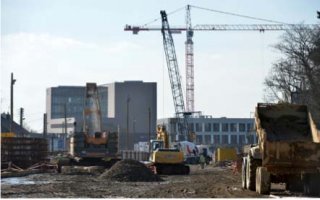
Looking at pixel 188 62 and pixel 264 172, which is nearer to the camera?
pixel 264 172

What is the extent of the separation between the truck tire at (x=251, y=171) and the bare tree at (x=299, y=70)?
4077 cm

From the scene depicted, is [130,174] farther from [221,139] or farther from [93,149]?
[221,139]

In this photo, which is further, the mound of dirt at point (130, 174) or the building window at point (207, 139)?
the building window at point (207, 139)

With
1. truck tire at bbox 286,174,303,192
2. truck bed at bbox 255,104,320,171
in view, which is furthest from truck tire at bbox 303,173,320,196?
truck tire at bbox 286,174,303,192

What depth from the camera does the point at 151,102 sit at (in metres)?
169

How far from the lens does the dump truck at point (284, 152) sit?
20.7 m

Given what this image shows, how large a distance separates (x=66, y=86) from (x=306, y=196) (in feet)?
556

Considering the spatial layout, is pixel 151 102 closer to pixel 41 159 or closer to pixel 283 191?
pixel 41 159

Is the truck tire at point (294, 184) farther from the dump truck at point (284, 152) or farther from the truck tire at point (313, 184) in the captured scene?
the truck tire at point (313, 184)

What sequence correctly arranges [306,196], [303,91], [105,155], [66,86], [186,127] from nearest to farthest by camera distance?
1. [306,196]
2. [105,155]
3. [303,91]
4. [186,127]
5. [66,86]

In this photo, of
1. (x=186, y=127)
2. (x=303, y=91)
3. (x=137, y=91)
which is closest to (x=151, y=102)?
(x=137, y=91)

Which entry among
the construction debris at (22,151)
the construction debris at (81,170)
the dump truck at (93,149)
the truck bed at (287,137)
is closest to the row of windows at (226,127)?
the dump truck at (93,149)

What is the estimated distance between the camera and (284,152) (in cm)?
2066

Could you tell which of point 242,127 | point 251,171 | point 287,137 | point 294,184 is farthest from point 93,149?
point 242,127
